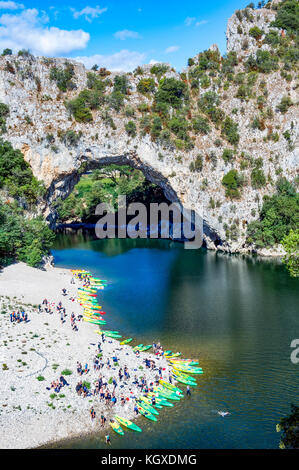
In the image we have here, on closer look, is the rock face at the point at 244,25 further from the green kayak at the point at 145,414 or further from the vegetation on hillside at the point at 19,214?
the green kayak at the point at 145,414

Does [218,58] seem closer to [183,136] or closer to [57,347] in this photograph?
[183,136]

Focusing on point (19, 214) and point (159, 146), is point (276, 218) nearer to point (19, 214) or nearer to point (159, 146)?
point (159, 146)

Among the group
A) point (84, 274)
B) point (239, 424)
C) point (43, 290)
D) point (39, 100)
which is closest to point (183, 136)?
point (39, 100)

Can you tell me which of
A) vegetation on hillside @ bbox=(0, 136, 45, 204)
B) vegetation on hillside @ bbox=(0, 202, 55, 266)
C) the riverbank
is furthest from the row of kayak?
vegetation on hillside @ bbox=(0, 136, 45, 204)

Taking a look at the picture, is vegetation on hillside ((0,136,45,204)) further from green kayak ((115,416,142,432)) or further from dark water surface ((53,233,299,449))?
green kayak ((115,416,142,432))

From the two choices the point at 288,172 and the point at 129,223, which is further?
the point at 129,223

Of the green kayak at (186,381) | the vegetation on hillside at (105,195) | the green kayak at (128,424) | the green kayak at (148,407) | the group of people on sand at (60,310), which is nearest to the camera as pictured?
the green kayak at (128,424)

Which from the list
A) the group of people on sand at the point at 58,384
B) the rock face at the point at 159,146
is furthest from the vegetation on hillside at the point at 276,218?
the group of people on sand at the point at 58,384

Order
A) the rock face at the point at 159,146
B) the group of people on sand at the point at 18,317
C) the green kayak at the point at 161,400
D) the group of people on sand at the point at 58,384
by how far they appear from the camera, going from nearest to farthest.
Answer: the green kayak at the point at 161,400 < the group of people on sand at the point at 58,384 < the group of people on sand at the point at 18,317 < the rock face at the point at 159,146
